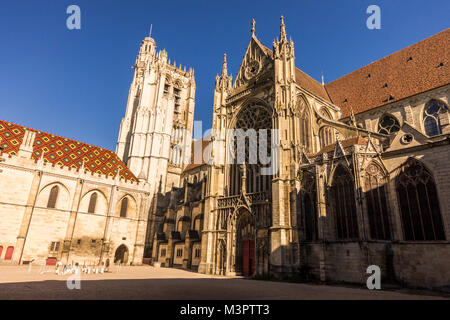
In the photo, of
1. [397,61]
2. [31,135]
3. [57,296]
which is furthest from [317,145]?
[31,135]

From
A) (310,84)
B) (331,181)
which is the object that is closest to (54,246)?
(331,181)

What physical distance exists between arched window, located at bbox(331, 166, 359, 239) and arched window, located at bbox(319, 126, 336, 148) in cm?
658

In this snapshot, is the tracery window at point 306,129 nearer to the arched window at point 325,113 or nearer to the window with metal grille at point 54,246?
the arched window at point 325,113

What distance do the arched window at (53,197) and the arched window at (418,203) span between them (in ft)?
87.8

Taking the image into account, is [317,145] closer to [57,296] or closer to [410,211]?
[410,211]

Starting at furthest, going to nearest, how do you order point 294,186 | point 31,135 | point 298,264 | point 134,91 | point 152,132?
point 134,91
point 152,132
point 31,135
point 294,186
point 298,264

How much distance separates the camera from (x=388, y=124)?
75.6 ft

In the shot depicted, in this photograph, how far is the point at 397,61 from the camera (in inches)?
1032

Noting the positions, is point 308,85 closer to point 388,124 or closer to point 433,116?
point 388,124

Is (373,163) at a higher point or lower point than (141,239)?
higher

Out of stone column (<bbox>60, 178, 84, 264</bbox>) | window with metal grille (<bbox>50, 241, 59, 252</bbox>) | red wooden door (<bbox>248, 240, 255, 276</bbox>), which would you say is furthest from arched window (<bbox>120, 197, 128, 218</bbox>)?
red wooden door (<bbox>248, 240, 255, 276</bbox>)

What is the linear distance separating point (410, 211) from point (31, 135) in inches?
1188

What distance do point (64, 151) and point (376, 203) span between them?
2841cm

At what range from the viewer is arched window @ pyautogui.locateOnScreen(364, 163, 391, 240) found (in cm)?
1450
